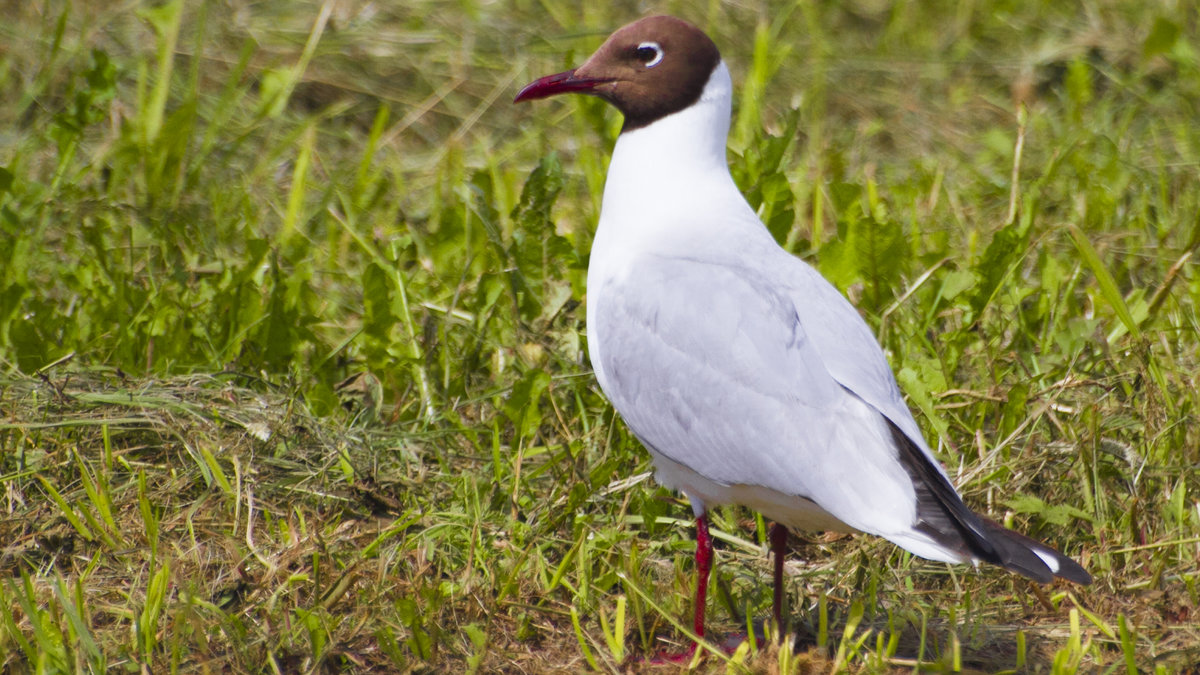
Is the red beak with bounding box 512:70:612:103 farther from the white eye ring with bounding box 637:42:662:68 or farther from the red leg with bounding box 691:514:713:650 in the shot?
the red leg with bounding box 691:514:713:650

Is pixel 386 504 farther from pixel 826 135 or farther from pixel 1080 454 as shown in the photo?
pixel 826 135

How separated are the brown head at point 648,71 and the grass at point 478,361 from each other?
580 mm

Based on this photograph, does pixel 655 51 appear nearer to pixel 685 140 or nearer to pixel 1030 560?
pixel 685 140

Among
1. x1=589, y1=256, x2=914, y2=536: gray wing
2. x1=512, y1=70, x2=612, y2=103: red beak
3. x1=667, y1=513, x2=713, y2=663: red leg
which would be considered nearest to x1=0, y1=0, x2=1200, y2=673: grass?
x1=667, y1=513, x2=713, y2=663: red leg

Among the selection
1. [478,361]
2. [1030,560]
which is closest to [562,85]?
[478,361]

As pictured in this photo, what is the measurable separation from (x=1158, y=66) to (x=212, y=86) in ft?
13.2

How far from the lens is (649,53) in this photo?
135 inches

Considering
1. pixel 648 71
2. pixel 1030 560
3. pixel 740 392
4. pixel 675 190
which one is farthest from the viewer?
pixel 648 71

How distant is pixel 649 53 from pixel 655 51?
0.06 ft

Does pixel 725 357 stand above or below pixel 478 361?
above

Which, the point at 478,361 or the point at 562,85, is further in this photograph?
the point at 478,361

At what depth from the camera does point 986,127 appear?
577 centimetres

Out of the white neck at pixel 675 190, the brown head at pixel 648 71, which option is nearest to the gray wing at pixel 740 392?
the white neck at pixel 675 190

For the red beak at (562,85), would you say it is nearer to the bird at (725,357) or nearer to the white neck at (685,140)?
the bird at (725,357)
